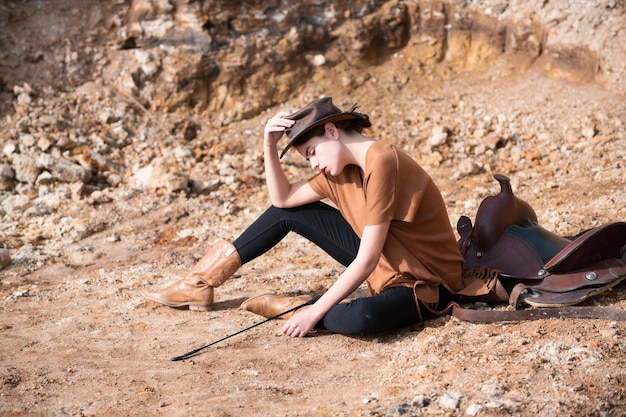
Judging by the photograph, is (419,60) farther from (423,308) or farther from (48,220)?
(423,308)

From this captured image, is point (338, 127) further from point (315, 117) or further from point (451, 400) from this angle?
point (451, 400)

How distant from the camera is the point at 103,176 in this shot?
20.8 feet

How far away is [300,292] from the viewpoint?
416 cm

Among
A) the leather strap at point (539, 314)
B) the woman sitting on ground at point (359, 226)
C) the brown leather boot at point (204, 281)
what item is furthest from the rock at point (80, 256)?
the leather strap at point (539, 314)

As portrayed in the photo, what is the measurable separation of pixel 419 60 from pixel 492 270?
484 centimetres

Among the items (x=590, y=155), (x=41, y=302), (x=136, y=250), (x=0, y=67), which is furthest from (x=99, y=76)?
(x=590, y=155)

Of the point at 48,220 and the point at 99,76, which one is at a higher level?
the point at 99,76

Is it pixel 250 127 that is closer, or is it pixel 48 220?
pixel 48 220

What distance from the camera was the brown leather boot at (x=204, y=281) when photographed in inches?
145

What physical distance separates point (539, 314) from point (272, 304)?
1304 mm

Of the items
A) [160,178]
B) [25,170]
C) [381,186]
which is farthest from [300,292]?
[25,170]

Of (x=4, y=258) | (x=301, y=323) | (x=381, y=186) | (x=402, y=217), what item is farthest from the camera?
(x=4, y=258)

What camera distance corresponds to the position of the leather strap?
10.0 ft

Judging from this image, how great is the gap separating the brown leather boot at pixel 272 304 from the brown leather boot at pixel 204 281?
19cm
